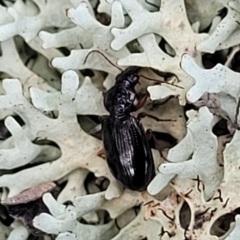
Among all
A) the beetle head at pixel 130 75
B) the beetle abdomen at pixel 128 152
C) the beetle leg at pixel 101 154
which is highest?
the beetle head at pixel 130 75

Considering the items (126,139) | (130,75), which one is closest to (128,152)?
(126,139)

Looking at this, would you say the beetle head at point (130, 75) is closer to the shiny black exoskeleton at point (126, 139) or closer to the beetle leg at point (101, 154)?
the shiny black exoskeleton at point (126, 139)

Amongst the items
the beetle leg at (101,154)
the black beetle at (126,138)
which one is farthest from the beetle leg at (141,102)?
the beetle leg at (101,154)

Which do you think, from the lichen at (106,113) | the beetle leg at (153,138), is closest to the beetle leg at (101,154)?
the lichen at (106,113)

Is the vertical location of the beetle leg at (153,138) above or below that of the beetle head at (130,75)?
below

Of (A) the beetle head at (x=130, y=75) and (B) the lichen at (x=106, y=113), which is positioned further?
(A) the beetle head at (x=130, y=75)

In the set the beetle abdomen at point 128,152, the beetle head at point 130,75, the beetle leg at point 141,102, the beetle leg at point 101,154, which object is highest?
the beetle head at point 130,75

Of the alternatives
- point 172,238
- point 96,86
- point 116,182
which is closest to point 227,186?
point 172,238

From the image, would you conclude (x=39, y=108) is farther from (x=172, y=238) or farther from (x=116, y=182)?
(x=172, y=238)

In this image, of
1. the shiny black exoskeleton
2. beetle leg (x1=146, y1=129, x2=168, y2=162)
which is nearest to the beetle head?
the shiny black exoskeleton
